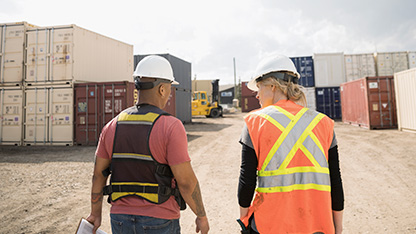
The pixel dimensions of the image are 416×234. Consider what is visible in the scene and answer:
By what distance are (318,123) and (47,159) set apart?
9007 millimetres

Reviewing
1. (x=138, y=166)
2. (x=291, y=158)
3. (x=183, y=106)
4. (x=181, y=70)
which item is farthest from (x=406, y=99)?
(x=181, y=70)

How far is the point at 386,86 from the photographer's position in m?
13.3

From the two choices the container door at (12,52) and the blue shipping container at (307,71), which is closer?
the container door at (12,52)

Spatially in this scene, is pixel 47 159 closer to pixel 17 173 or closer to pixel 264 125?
pixel 17 173

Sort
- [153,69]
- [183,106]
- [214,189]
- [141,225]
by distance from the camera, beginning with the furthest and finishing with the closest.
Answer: [183,106] → [214,189] → [153,69] → [141,225]

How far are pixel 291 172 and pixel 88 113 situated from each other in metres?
10.9

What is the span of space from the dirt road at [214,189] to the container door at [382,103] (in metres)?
4.83

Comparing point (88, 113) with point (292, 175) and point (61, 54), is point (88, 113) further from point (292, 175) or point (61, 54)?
point (292, 175)

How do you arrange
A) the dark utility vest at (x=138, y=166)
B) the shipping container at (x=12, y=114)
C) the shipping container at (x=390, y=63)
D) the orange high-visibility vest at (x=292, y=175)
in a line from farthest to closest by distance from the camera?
the shipping container at (x=390, y=63)
the shipping container at (x=12, y=114)
the dark utility vest at (x=138, y=166)
the orange high-visibility vest at (x=292, y=175)

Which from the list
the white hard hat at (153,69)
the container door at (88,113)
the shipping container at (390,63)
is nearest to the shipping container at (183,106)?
the container door at (88,113)

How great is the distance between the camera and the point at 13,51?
1090 cm

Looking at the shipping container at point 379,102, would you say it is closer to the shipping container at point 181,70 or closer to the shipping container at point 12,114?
the shipping container at point 181,70

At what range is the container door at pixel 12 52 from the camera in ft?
35.6

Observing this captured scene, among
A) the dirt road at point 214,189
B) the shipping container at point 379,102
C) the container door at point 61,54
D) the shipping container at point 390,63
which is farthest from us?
the shipping container at point 390,63
